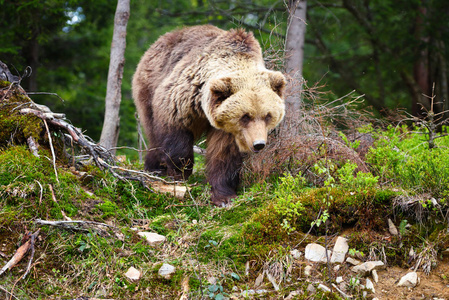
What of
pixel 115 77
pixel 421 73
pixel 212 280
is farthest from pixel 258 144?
pixel 421 73

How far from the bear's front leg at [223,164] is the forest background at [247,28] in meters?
4.98

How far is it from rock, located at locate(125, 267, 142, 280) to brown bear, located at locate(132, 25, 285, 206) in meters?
1.21

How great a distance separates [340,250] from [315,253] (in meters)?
0.22

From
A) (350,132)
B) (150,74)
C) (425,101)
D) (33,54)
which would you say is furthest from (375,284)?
(425,101)

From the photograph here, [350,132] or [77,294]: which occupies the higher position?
[350,132]

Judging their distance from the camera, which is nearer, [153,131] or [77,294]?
[77,294]

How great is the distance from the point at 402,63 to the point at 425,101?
1.40 meters

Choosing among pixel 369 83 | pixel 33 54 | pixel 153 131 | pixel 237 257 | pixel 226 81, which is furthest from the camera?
pixel 369 83

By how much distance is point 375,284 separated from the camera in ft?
11.9

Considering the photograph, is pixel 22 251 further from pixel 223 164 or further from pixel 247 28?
pixel 247 28

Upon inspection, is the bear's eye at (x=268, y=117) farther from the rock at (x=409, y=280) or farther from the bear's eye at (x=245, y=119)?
the rock at (x=409, y=280)

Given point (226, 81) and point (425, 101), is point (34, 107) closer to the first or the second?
point (226, 81)

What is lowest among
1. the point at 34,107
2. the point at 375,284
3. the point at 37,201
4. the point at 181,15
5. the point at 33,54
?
the point at 375,284

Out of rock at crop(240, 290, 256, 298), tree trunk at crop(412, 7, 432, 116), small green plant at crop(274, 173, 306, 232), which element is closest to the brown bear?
small green plant at crop(274, 173, 306, 232)
